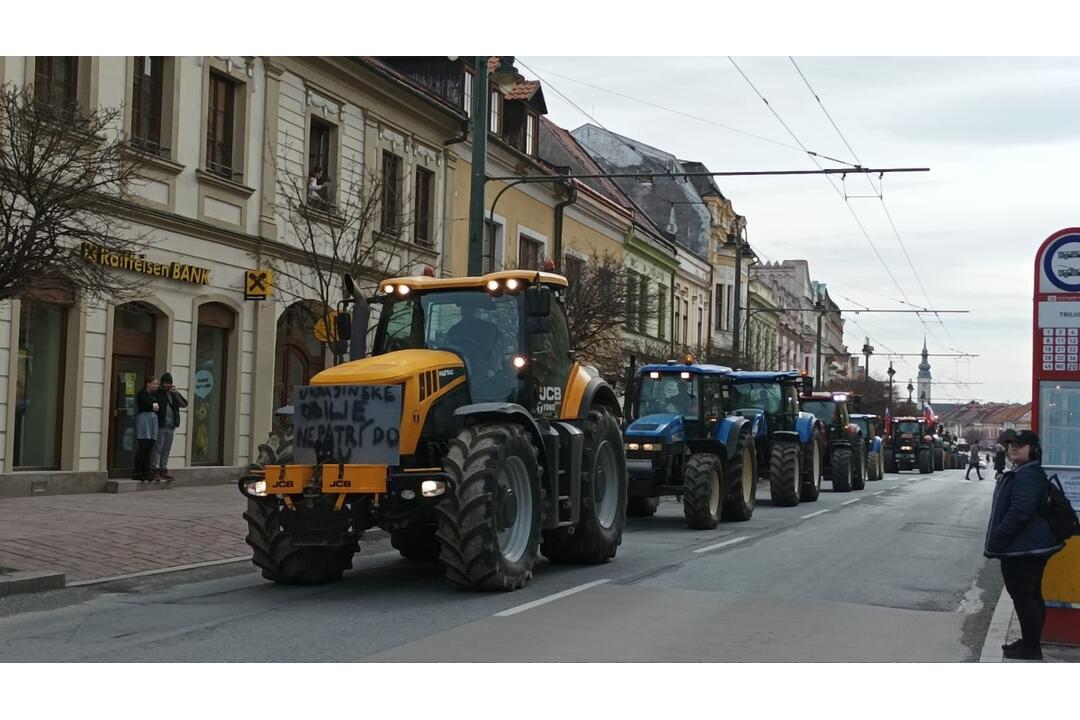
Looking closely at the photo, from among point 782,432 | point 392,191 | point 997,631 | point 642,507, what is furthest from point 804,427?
point 997,631

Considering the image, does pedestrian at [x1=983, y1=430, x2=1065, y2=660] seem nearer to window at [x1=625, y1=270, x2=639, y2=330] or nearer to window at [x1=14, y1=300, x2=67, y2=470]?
window at [x1=14, y1=300, x2=67, y2=470]

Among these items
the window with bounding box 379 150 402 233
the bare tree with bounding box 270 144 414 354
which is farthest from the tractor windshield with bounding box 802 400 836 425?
the bare tree with bounding box 270 144 414 354

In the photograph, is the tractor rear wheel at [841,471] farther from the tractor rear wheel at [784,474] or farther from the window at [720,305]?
the window at [720,305]

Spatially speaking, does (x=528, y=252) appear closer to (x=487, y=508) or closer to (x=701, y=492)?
(x=701, y=492)

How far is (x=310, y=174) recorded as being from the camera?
78.6 ft

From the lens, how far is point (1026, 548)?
8.34 metres

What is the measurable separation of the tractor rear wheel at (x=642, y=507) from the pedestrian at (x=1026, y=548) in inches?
450

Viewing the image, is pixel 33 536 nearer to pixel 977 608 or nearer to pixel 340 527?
pixel 340 527

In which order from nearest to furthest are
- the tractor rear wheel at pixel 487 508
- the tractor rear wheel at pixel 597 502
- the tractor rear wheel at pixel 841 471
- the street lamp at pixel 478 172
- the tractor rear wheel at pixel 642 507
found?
the tractor rear wheel at pixel 487 508 < the tractor rear wheel at pixel 597 502 < the street lamp at pixel 478 172 < the tractor rear wheel at pixel 642 507 < the tractor rear wheel at pixel 841 471

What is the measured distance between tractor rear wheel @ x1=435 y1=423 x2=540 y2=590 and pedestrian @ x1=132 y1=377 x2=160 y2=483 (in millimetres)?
9824

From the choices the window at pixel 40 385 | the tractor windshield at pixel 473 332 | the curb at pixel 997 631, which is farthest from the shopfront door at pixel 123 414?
the curb at pixel 997 631

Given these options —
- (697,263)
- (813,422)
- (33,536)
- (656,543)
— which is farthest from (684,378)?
(697,263)

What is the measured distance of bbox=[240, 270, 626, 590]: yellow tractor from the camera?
1022 centimetres

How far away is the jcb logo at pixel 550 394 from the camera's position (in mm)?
12000
